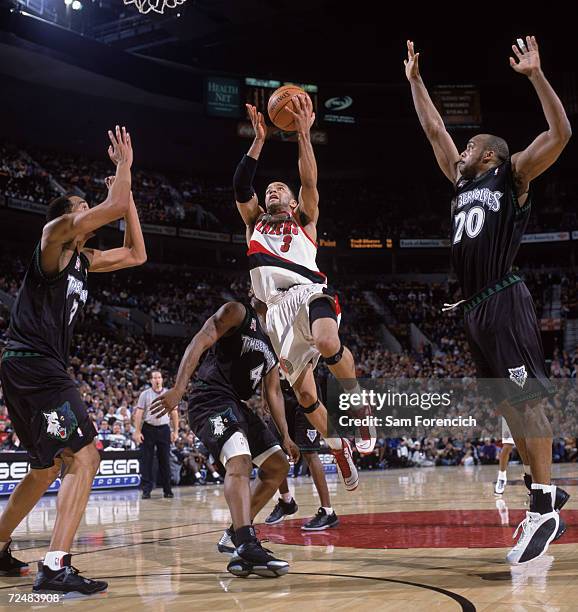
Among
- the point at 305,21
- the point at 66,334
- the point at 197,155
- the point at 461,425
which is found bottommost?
the point at 461,425

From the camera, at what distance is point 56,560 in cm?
382

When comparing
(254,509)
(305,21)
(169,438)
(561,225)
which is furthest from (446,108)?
(254,509)

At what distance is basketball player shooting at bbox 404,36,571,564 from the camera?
4.12m

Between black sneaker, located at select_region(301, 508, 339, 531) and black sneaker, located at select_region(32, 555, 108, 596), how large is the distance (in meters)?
3.04

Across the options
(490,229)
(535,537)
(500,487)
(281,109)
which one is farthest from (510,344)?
(500,487)

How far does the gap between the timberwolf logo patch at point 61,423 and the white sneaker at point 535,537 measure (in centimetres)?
254

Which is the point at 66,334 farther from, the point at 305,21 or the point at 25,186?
the point at 305,21

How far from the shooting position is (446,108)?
27250 mm

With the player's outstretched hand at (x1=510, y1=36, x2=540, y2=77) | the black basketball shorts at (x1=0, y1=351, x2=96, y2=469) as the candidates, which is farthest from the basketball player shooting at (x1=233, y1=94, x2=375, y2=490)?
the black basketball shorts at (x1=0, y1=351, x2=96, y2=469)

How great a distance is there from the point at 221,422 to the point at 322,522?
7.84ft

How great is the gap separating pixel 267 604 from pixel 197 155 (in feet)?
96.2

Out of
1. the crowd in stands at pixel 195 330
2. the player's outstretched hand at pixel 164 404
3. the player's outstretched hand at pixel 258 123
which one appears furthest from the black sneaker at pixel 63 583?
the crowd in stands at pixel 195 330

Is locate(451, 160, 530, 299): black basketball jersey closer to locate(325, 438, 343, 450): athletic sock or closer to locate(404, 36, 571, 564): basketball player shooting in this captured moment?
locate(404, 36, 571, 564): basketball player shooting

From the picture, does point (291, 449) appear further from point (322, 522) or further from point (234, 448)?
point (322, 522)
